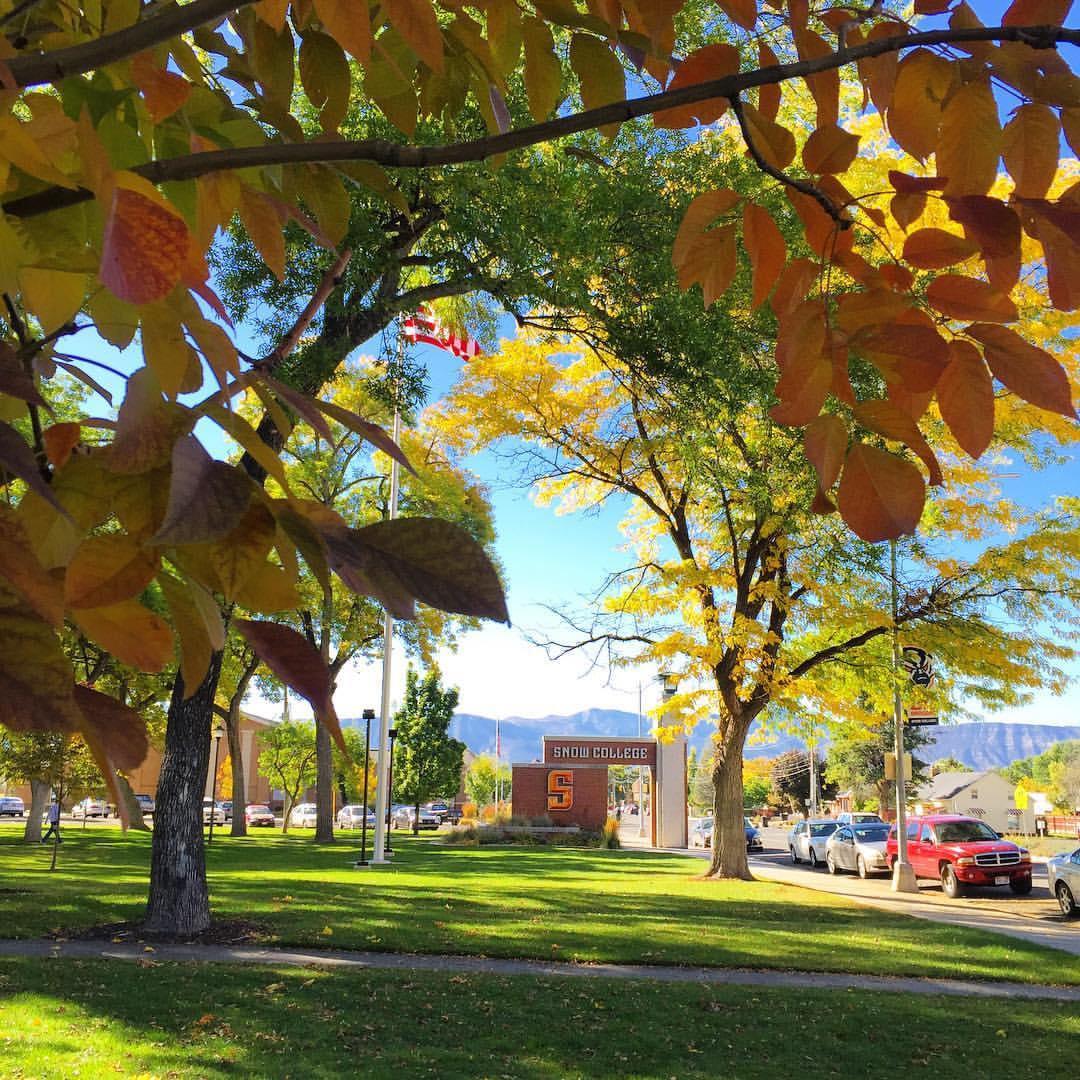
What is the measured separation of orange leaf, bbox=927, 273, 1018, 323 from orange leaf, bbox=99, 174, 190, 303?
80cm

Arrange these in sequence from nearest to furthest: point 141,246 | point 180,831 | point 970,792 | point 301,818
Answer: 1. point 141,246
2. point 180,831
3. point 301,818
4. point 970,792

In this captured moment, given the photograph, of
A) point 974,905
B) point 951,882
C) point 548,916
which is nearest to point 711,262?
point 548,916

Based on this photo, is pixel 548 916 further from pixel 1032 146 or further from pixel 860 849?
pixel 860 849

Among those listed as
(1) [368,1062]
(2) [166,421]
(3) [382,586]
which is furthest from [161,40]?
(1) [368,1062]

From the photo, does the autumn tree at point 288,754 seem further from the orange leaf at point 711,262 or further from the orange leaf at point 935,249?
the orange leaf at point 935,249

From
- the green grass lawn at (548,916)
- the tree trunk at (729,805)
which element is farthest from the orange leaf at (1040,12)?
the tree trunk at (729,805)

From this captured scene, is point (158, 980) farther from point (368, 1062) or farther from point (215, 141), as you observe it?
point (215, 141)

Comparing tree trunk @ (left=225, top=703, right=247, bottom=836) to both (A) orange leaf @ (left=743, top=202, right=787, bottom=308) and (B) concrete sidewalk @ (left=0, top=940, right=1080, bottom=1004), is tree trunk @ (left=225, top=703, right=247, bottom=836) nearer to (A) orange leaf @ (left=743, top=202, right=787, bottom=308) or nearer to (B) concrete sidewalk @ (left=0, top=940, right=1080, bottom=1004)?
(B) concrete sidewalk @ (left=0, top=940, right=1080, bottom=1004)

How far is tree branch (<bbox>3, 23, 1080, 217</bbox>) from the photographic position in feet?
2.68

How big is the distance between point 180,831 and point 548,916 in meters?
5.34

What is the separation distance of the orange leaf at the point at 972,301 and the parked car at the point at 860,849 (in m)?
29.1

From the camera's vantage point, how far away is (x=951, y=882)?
22312 millimetres

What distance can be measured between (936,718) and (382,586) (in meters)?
24.7

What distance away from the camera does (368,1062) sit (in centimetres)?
621
